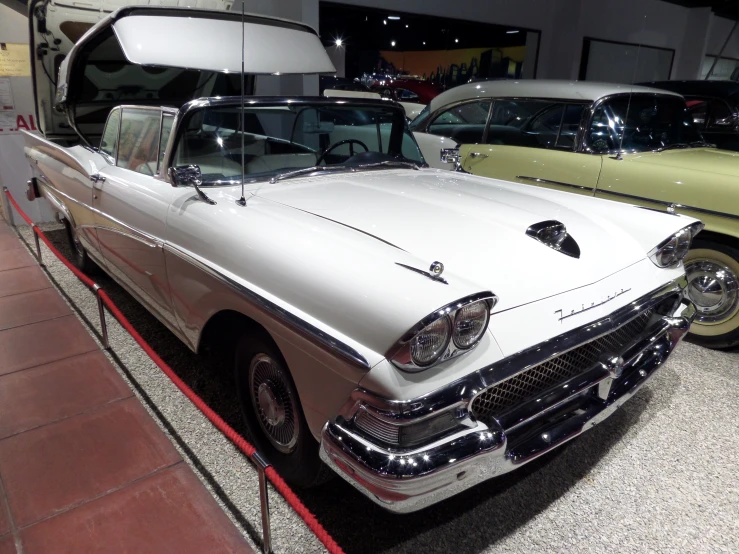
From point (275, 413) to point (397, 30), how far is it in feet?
22.9

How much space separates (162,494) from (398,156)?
2.31 metres

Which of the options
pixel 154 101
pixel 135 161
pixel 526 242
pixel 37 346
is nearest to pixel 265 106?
pixel 135 161

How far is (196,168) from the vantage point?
7.42 ft

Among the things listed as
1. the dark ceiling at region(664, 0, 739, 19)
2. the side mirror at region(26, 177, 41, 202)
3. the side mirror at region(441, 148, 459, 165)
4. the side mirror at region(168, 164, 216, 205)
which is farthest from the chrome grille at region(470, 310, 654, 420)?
the dark ceiling at region(664, 0, 739, 19)

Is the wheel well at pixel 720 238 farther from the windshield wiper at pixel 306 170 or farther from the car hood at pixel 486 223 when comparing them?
the windshield wiper at pixel 306 170

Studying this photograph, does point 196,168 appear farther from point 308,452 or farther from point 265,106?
point 308,452

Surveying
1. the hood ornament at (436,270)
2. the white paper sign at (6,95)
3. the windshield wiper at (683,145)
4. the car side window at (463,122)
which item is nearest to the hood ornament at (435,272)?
the hood ornament at (436,270)

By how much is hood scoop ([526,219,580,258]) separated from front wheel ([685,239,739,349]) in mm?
1932

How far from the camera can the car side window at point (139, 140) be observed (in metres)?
2.73

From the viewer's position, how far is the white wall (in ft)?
17.8

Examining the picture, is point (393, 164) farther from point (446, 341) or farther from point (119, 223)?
point (446, 341)

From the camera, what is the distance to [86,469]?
2.20m

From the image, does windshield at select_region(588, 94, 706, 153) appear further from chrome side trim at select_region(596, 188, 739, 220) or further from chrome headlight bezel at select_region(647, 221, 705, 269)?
chrome headlight bezel at select_region(647, 221, 705, 269)

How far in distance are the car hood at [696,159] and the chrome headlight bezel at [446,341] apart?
288cm
